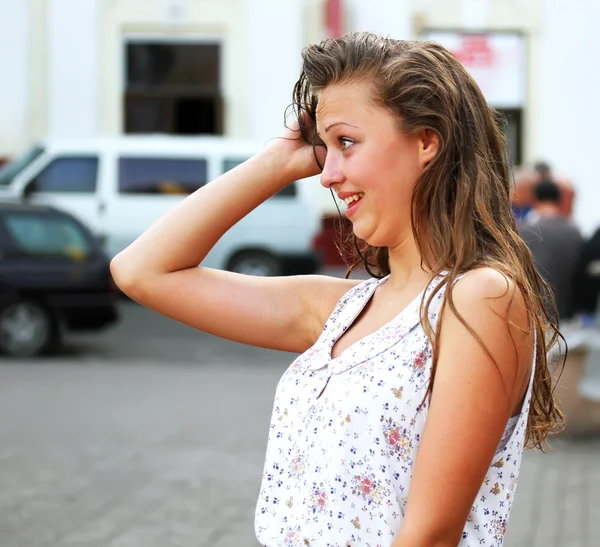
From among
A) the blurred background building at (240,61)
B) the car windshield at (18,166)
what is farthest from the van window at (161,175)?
the blurred background building at (240,61)

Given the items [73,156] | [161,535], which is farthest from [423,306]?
[73,156]

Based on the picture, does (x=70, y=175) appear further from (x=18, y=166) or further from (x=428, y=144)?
(x=428, y=144)

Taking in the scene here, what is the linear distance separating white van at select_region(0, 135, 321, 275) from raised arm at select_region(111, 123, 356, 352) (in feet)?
42.1

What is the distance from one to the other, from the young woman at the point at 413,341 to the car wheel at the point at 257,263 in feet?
44.5

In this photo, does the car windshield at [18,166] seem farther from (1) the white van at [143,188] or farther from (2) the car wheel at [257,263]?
(2) the car wheel at [257,263]

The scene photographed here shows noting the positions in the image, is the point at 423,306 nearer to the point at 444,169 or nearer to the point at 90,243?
the point at 444,169

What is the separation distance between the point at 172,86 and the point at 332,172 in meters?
18.4

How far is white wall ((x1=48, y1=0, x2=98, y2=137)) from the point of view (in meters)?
19.5

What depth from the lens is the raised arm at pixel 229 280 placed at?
2.34 meters

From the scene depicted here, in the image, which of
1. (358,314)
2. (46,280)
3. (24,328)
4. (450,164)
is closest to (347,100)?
(450,164)

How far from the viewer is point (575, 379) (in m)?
7.77

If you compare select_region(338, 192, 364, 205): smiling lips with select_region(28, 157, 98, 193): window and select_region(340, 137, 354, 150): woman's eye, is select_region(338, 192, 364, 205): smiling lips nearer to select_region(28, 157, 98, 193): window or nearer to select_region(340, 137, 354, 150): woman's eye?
select_region(340, 137, 354, 150): woman's eye

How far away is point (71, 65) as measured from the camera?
19.5 meters

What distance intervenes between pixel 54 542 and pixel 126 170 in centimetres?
1070
